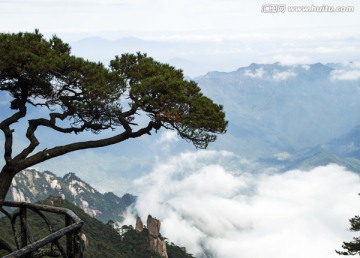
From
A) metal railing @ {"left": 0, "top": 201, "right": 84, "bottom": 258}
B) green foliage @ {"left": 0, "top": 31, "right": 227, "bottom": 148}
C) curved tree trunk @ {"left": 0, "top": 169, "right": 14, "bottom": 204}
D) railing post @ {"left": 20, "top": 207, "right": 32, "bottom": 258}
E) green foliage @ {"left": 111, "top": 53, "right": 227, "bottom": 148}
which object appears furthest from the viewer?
green foliage @ {"left": 111, "top": 53, "right": 227, "bottom": 148}

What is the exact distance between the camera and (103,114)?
1597cm

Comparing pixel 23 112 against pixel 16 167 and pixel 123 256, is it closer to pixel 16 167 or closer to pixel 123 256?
pixel 16 167

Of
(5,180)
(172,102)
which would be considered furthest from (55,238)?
(172,102)

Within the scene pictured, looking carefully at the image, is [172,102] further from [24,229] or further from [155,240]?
[155,240]

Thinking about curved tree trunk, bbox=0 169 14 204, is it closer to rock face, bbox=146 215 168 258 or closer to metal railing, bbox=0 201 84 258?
metal railing, bbox=0 201 84 258

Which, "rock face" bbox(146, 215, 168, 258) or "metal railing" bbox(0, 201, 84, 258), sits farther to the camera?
"rock face" bbox(146, 215, 168, 258)

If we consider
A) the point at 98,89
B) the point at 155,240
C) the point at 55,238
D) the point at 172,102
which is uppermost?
the point at 155,240

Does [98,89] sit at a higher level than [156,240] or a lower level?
lower

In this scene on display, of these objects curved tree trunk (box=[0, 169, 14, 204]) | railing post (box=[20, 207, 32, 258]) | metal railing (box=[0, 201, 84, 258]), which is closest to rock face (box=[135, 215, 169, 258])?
curved tree trunk (box=[0, 169, 14, 204])

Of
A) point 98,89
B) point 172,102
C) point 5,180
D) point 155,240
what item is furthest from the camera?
point 155,240

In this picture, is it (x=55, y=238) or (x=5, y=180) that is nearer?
(x=55, y=238)

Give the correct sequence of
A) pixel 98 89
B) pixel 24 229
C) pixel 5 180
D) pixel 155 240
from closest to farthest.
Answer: pixel 24 229
pixel 5 180
pixel 98 89
pixel 155 240

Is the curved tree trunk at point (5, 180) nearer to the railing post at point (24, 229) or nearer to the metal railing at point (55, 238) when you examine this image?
the metal railing at point (55, 238)

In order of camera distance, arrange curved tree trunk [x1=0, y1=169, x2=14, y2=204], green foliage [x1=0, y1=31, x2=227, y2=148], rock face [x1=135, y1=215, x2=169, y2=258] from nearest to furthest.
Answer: curved tree trunk [x1=0, y1=169, x2=14, y2=204] → green foliage [x1=0, y1=31, x2=227, y2=148] → rock face [x1=135, y1=215, x2=169, y2=258]
